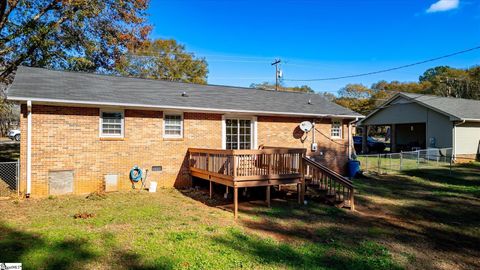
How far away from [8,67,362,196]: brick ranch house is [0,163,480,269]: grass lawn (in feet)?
3.50

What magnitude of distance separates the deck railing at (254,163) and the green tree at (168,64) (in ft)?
90.4

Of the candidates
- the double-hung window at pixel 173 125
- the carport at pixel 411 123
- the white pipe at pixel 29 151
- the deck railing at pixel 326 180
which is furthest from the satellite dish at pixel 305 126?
the carport at pixel 411 123

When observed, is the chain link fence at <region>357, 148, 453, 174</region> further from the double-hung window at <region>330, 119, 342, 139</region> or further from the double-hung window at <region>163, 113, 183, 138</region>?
the double-hung window at <region>163, 113, 183, 138</region>

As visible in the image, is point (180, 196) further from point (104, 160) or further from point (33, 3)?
point (33, 3)

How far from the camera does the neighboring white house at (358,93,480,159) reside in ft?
72.2

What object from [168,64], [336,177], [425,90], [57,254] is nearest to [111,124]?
[57,254]

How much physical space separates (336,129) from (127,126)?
10.3 meters

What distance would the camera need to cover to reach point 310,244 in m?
6.26

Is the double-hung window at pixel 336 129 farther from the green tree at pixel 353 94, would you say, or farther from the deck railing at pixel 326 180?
the green tree at pixel 353 94

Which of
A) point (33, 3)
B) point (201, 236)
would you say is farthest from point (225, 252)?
point (33, 3)

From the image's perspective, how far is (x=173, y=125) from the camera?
1184cm

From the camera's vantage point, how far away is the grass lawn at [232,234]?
5.18 metres

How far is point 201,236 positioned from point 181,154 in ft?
19.3

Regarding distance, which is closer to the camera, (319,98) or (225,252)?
(225,252)
